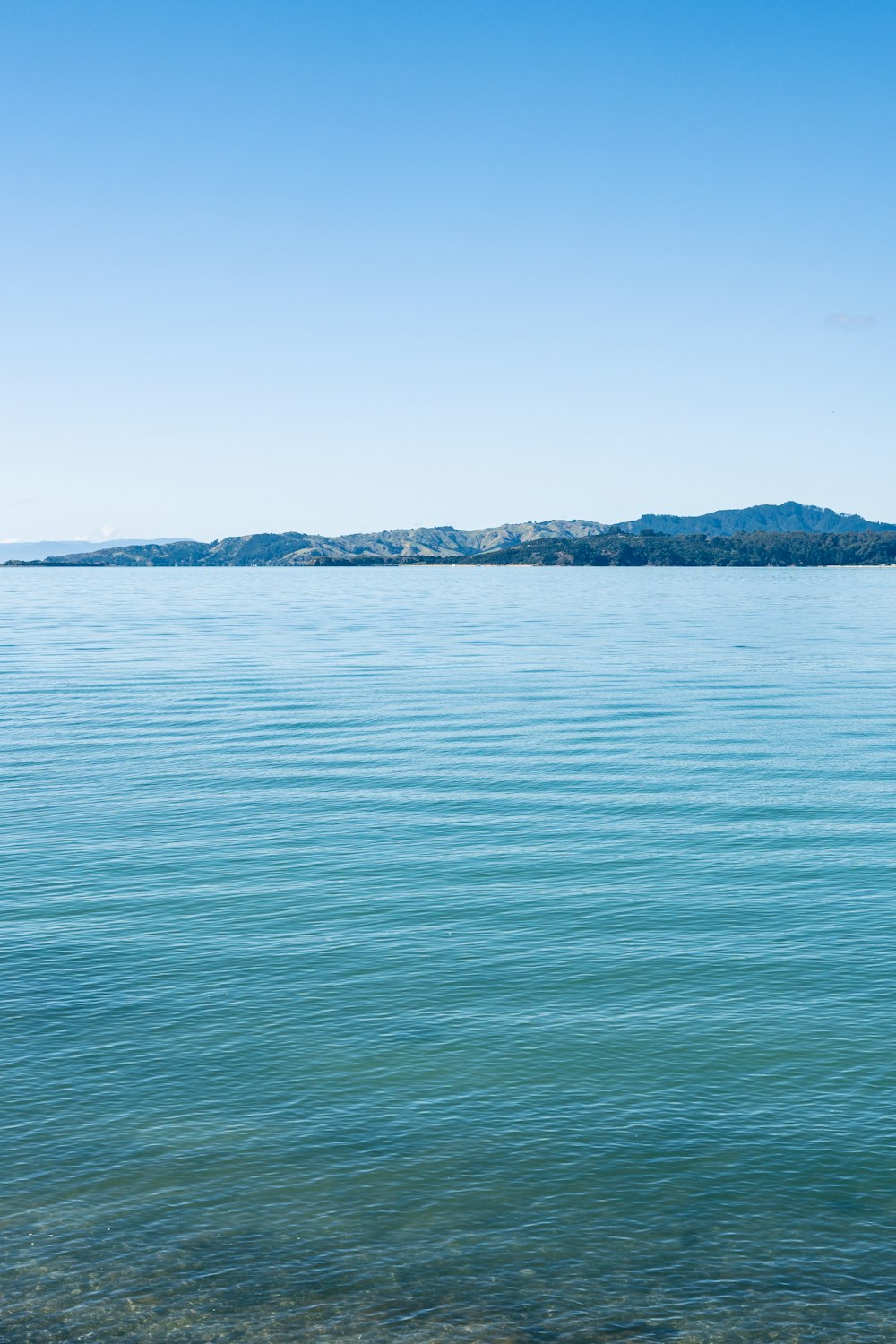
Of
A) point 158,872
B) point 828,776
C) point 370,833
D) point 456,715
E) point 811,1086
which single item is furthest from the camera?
point 456,715

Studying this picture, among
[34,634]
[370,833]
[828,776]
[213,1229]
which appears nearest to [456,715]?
[828,776]

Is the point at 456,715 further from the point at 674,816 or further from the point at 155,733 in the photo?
the point at 674,816

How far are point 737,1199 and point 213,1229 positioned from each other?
6174 mm

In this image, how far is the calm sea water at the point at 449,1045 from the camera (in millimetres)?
12758

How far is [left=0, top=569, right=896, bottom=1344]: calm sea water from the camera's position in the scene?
12.8 meters

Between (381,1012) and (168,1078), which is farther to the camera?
(381,1012)

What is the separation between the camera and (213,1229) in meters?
13.8

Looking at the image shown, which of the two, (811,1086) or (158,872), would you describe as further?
(158,872)

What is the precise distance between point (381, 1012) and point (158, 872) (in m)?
10.1

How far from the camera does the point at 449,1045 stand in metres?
18.7

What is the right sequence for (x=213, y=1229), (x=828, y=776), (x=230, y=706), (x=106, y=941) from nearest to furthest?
(x=213, y=1229) < (x=106, y=941) < (x=828, y=776) < (x=230, y=706)

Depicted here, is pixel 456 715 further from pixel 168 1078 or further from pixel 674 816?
pixel 168 1078

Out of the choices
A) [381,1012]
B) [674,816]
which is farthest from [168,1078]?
[674,816]

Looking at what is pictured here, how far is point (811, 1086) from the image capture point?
17156 mm
